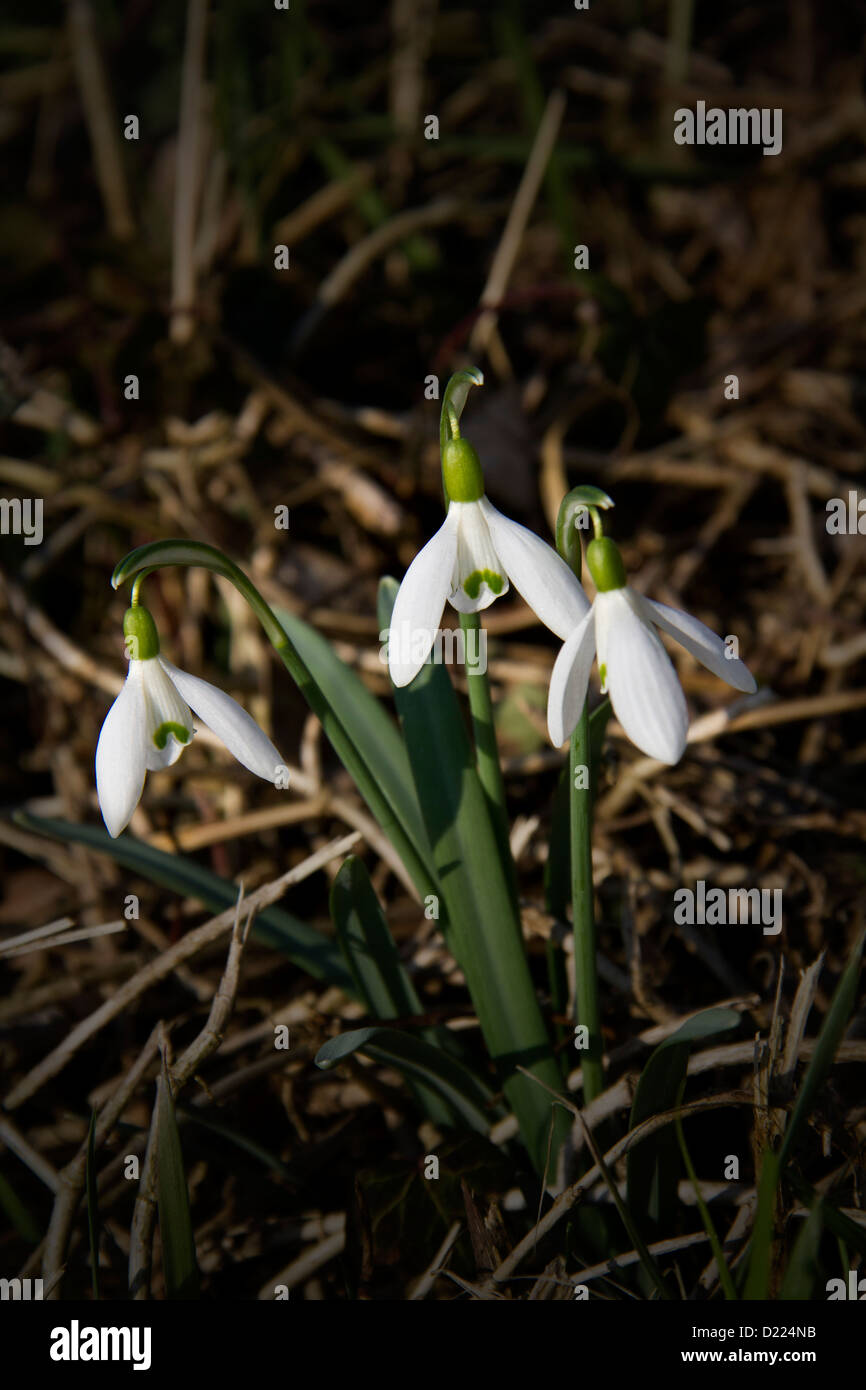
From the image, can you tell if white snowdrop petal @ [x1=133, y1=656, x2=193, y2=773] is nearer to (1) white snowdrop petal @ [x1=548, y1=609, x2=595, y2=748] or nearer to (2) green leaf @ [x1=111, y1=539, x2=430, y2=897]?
(2) green leaf @ [x1=111, y1=539, x2=430, y2=897]

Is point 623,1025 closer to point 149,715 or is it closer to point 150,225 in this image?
point 149,715

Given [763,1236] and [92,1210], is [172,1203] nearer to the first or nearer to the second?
[92,1210]

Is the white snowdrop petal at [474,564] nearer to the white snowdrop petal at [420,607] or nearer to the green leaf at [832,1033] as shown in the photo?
the white snowdrop petal at [420,607]

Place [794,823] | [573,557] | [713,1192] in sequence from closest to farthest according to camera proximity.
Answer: [573,557] → [713,1192] → [794,823]

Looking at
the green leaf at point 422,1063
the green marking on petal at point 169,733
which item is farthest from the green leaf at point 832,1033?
the green marking on petal at point 169,733

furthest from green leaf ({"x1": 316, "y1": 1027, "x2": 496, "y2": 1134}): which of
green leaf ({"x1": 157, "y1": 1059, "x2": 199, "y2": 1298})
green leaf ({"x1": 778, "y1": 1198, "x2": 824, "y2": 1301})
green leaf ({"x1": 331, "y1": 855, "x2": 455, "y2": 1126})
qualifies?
green leaf ({"x1": 778, "y1": 1198, "x2": 824, "y2": 1301})
